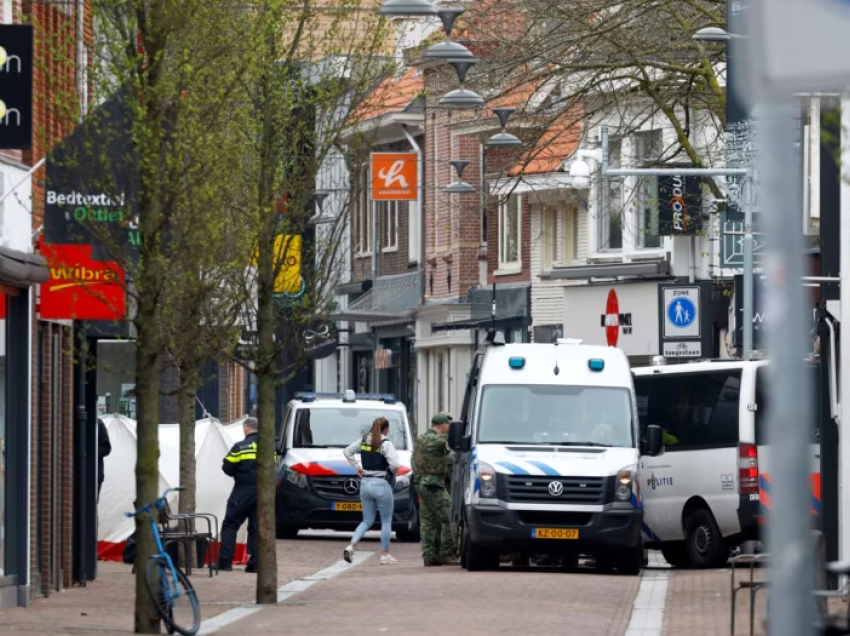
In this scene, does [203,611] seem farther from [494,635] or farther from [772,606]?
[772,606]

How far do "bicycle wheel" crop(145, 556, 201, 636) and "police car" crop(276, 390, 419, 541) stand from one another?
15.2 m

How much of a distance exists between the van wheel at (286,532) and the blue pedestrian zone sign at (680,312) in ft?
20.9

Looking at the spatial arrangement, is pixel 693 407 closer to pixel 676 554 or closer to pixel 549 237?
pixel 676 554

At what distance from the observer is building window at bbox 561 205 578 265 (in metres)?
52.1

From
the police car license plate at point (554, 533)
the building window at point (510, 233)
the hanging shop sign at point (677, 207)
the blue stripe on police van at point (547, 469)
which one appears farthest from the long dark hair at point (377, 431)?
the building window at point (510, 233)

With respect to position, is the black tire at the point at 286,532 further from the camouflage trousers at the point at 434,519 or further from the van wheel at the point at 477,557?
the van wheel at the point at 477,557

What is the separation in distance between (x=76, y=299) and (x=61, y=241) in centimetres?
184

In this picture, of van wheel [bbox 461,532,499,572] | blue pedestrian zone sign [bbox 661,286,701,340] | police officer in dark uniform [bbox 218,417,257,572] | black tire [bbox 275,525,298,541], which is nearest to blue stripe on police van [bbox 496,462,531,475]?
van wheel [bbox 461,532,499,572]

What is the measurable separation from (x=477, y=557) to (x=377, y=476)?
2.85 meters

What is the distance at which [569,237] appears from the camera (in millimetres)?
52406

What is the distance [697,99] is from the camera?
28688 millimetres

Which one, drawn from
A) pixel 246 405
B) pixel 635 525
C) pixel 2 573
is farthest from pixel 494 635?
pixel 246 405

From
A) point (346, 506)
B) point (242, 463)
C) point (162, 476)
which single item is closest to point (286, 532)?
point (346, 506)

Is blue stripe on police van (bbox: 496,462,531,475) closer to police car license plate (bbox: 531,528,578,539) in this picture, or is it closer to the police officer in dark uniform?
police car license plate (bbox: 531,528,578,539)
